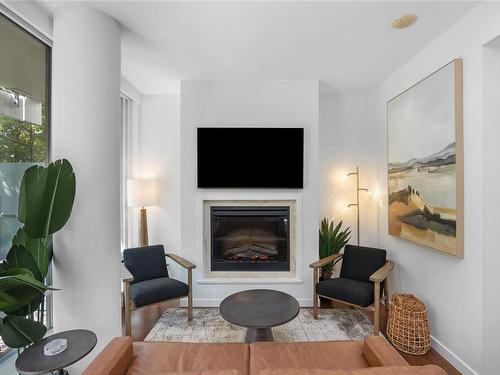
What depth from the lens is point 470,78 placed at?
6.97ft

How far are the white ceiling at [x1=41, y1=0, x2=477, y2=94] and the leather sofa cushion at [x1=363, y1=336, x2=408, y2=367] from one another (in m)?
2.26

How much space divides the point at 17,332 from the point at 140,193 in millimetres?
2221

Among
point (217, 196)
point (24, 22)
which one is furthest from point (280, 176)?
point (24, 22)

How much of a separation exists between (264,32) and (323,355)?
2458 mm

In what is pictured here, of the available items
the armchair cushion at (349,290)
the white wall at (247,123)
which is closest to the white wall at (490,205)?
the armchair cushion at (349,290)

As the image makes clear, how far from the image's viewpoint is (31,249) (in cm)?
175

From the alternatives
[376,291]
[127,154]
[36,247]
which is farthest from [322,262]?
[127,154]

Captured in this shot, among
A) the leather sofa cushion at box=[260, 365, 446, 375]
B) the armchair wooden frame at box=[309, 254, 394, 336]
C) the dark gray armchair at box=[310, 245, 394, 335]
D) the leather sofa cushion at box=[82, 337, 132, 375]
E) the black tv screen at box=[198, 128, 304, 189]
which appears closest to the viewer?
the leather sofa cushion at box=[260, 365, 446, 375]

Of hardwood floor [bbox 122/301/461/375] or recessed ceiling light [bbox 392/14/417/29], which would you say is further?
hardwood floor [bbox 122/301/461/375]

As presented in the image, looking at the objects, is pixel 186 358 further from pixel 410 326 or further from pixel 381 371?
pixel 410 326

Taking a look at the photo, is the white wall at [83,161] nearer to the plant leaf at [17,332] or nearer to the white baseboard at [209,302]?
the plant leaf at [17,332]

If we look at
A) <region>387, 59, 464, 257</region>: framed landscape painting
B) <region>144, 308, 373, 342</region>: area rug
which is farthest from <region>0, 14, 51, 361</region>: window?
<region>387, 59, 464, 257</region>: framed landscape painting

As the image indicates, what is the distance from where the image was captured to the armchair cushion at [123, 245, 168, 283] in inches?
123

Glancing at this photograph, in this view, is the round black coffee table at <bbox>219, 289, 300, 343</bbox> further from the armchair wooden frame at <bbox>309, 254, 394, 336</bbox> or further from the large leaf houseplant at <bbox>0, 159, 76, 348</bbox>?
the large leaf houseplant at <bbox>0, 159, 76, 348</bbox>
